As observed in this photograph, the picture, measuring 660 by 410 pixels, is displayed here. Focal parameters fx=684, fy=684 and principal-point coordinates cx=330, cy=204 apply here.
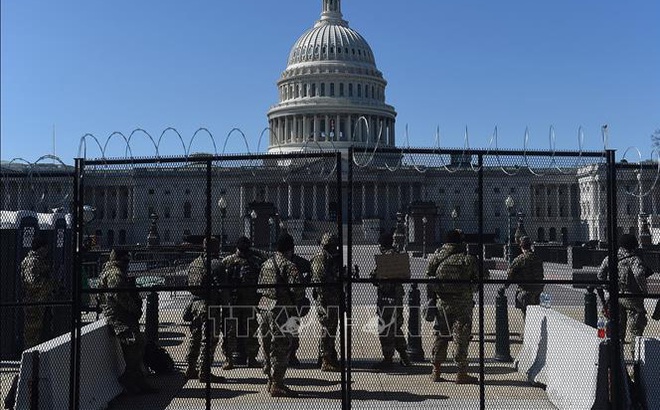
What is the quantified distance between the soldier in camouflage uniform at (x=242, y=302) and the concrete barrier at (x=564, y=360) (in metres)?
4.37

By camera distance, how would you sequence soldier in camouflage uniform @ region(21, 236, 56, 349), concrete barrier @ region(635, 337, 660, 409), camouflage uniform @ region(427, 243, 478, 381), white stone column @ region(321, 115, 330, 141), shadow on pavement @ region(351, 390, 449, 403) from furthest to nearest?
white stone column @ region(321, 115, 330, 141), soldier in camouflage uniform @ region(21, 236, 56, 349), camouflage uniform @ region(427, 243, 478, 381), shadow on pavement @ region(351, 390, 449, 403), concrete barrier @ region(635, 337, 660, 409)

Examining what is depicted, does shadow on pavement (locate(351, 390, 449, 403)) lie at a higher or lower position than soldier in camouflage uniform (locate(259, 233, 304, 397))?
lower

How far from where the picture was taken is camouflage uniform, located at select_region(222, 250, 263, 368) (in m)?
10.6

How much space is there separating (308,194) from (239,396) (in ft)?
10.4

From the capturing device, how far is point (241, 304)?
1081 cm

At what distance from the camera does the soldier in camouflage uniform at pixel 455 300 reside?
9.88m

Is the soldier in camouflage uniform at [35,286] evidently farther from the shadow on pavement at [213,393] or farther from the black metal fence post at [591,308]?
the black metal fence post at [591,308]

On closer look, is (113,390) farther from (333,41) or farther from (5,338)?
(333,41)

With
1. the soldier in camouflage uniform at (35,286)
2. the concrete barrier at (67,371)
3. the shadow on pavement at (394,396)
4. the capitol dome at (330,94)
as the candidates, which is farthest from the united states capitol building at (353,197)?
the capitol dome at (330,94)

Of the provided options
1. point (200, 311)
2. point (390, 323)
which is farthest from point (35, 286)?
point (390, 323)

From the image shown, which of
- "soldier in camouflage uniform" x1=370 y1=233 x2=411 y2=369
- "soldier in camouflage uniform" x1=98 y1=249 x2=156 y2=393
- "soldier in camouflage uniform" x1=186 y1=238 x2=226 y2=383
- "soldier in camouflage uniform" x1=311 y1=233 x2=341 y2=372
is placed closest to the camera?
"soldier in camouflage uniform" x1=98 y1=249 x2=156 y2=393

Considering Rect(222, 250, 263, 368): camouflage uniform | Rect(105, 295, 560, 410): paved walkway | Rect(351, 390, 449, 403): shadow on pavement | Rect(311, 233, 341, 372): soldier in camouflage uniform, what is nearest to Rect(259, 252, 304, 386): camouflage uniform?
Rect(105, 295, 560, 410): paved walkway

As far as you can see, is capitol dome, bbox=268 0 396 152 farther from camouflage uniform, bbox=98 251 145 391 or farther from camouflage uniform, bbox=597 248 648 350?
camouflage uniform, bbox=98 251 145 391

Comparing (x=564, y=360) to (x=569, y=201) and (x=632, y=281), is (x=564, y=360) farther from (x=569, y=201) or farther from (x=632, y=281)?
(x=632, y=281)
